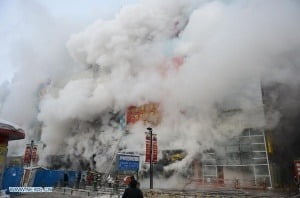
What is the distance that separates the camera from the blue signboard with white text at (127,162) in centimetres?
1786

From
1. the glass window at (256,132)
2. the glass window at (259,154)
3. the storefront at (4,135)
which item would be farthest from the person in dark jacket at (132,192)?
the glass window at (256,132)

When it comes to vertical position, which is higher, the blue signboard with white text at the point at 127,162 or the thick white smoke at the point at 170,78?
the thick white smoke at the point at 170,78

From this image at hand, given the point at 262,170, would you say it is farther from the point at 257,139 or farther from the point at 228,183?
the point at 228,183

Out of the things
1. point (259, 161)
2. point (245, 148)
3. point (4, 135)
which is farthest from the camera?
point (245, 148)

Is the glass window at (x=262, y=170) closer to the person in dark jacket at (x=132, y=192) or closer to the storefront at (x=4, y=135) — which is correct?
the storefront at (x=4, y=135)

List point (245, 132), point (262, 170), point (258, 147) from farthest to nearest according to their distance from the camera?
1. point (245, 132)
2. point (258, 147)
3. point (262, 170)

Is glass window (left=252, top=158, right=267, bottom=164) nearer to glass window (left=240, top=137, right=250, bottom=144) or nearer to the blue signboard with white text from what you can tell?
glass window (left=240, top=137, right=250, bottom=144)

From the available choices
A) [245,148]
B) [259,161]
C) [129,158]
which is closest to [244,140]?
[245,148]

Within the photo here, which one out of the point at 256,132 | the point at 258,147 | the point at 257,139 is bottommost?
the point at 258,147

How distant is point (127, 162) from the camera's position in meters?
18.2

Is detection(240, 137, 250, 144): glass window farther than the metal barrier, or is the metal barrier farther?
detection(240, 137, 250, 144): glass window

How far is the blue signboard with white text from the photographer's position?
17.9m

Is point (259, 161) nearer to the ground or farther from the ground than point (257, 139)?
nearer to the ground

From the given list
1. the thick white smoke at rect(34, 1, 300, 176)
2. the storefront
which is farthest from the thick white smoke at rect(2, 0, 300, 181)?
the storefront
